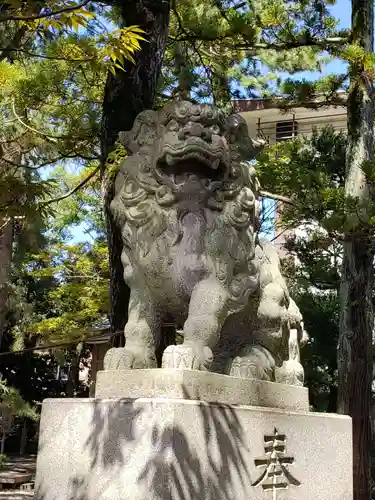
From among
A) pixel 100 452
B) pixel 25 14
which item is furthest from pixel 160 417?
pixel 25 14

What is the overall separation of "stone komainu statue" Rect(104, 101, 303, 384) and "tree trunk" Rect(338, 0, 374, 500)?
12.1 ft

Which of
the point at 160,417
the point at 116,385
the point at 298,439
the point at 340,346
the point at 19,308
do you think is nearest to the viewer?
the point at 160,417

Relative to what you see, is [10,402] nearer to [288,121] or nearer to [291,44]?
[291,44]

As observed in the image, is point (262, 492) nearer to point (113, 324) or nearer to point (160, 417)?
point (160, 417)

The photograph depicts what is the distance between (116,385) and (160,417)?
38 centimetres

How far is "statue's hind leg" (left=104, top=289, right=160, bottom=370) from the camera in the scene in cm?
304

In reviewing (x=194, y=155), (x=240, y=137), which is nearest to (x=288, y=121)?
(x=240, y=137)

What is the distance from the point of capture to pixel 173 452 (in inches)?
102

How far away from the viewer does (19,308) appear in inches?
641

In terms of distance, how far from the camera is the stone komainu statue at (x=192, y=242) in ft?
10.0

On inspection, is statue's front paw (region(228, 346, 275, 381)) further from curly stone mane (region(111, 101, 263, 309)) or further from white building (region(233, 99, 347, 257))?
white building (region(233, 99, 347, 257))

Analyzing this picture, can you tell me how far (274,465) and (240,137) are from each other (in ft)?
5.73

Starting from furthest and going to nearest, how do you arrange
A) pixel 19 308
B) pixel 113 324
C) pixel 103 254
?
pixel 19 308
pixel 103 254
pixel 113 324

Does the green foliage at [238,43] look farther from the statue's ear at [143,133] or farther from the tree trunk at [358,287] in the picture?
the statue's ear at [143,133]
